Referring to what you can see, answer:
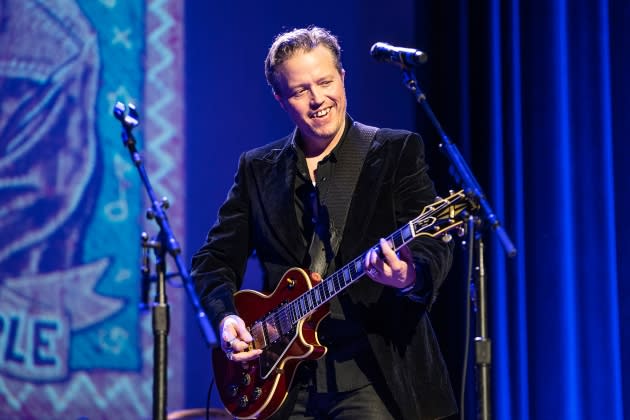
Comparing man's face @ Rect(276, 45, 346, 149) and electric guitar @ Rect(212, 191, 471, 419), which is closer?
electric guitar @ Rect(212, 191, 471, 419)

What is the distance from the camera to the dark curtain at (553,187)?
11.7 feet

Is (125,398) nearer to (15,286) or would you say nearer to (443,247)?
(15,286)

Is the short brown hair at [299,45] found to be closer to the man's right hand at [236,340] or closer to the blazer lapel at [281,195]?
the blazer lapel at [281,195]

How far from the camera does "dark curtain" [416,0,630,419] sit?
3570 mm

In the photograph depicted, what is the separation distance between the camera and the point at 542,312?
12.4 feet

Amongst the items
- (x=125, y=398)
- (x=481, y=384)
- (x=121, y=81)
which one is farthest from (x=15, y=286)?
(x=481, y=384)

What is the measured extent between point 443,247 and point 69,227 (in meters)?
2.45

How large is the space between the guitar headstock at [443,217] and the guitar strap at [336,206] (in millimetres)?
378

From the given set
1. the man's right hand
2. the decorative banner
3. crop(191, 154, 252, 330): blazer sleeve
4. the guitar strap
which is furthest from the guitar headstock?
the decorative banner

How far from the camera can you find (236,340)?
2809 millimetres

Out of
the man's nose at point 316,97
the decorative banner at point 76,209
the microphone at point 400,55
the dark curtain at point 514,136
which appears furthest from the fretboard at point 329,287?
the decorative banner at point 76,209

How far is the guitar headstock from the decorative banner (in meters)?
2.29

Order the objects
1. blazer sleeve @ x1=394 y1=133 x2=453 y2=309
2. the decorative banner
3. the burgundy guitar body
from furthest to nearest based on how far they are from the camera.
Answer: the decorative banner < the burgundy guitar body < blazer sleeve @ x1=394 y1=133 x2=453 y2=309

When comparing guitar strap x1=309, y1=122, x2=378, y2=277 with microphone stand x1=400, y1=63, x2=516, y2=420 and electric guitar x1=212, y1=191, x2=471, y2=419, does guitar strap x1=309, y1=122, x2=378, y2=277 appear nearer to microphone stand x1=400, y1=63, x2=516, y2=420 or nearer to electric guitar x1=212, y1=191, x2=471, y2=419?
electric guitar x1=212, y1=191, x2=471, y2=419
